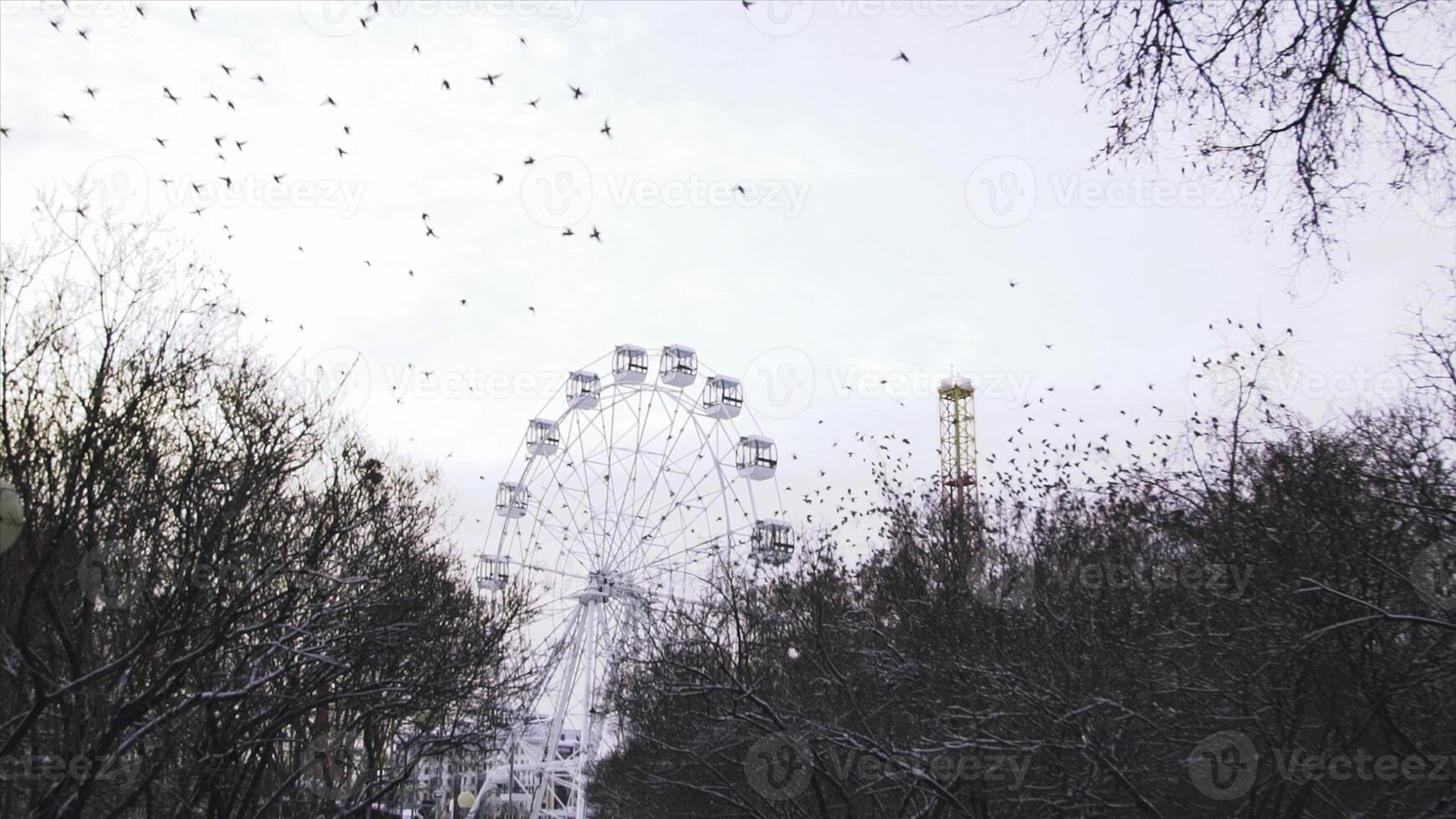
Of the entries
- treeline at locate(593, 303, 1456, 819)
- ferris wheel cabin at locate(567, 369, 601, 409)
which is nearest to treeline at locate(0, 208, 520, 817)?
treeline at locate(593, 303, 1456, 819)

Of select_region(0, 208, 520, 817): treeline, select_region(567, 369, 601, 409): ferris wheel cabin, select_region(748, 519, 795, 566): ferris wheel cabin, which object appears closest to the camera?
select_region(0, 208, 520, 817): treeline

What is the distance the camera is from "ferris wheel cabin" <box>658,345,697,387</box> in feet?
113

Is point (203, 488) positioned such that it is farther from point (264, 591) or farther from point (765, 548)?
point (765, 548)

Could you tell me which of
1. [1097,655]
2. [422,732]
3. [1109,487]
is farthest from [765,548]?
[1097,655]

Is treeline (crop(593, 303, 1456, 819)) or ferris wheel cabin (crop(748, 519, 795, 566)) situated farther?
ferris wheel cabin (crop(748, 519, 795, 566))

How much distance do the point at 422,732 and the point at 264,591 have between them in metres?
9.15

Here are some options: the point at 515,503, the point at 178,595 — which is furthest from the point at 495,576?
the point at 178,595

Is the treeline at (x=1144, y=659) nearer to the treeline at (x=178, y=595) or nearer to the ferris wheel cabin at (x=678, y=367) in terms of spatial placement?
the treeline at (x=178, y=595)

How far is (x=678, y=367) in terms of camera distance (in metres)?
34.4

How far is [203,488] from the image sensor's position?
1409cm

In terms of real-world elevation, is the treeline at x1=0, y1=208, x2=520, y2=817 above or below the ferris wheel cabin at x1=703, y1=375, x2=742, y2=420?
below

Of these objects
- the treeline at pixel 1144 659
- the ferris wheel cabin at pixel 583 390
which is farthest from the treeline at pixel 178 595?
the ferris wheel cabin at pixel 583 390

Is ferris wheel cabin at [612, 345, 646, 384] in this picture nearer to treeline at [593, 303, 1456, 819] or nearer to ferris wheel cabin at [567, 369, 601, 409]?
ferris wheel cabin at [567, 369, 601, 409]

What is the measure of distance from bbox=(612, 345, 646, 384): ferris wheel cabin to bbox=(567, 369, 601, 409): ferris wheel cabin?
0.65 m
